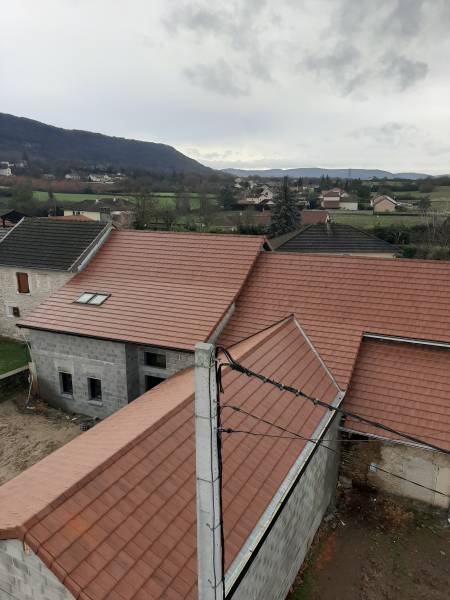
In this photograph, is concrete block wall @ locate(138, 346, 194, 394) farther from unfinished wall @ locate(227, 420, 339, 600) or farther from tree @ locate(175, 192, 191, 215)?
tree @ locate(175, 192, 191, 215)

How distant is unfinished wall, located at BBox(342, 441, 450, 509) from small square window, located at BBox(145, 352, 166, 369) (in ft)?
23.5

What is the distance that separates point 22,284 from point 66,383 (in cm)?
994

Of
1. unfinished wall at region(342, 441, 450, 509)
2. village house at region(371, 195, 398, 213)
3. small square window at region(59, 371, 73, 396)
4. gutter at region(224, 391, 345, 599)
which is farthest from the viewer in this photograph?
village house at region(371, 195, 398, 213)

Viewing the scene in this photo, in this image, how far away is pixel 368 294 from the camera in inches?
654

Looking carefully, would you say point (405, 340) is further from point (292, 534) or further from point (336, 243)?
point (336, 243)

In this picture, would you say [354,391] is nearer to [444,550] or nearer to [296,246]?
[444,550]

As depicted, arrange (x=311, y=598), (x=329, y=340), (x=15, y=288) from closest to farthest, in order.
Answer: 1. (x=311, y=598)
2. (x=329, y=340)
3. (x=15, y=288)

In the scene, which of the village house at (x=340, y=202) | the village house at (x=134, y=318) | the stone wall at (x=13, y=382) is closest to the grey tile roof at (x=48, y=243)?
the village house at (x=134, y=318)

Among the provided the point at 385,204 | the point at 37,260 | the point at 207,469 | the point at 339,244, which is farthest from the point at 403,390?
the point at 385,204

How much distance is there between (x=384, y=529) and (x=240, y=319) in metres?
8.41

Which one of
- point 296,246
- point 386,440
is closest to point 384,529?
point 386,440

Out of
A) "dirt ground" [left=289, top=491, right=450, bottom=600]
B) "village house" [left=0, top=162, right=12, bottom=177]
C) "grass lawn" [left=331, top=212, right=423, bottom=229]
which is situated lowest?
"dirt ground" [left=289, top=491, right=450, bottom=600]

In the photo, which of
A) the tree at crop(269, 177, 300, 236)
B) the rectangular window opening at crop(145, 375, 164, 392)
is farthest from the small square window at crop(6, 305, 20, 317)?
the tree at crop(269, 177, 300, 236)

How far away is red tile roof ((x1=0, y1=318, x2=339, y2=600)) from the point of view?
6242 mm
